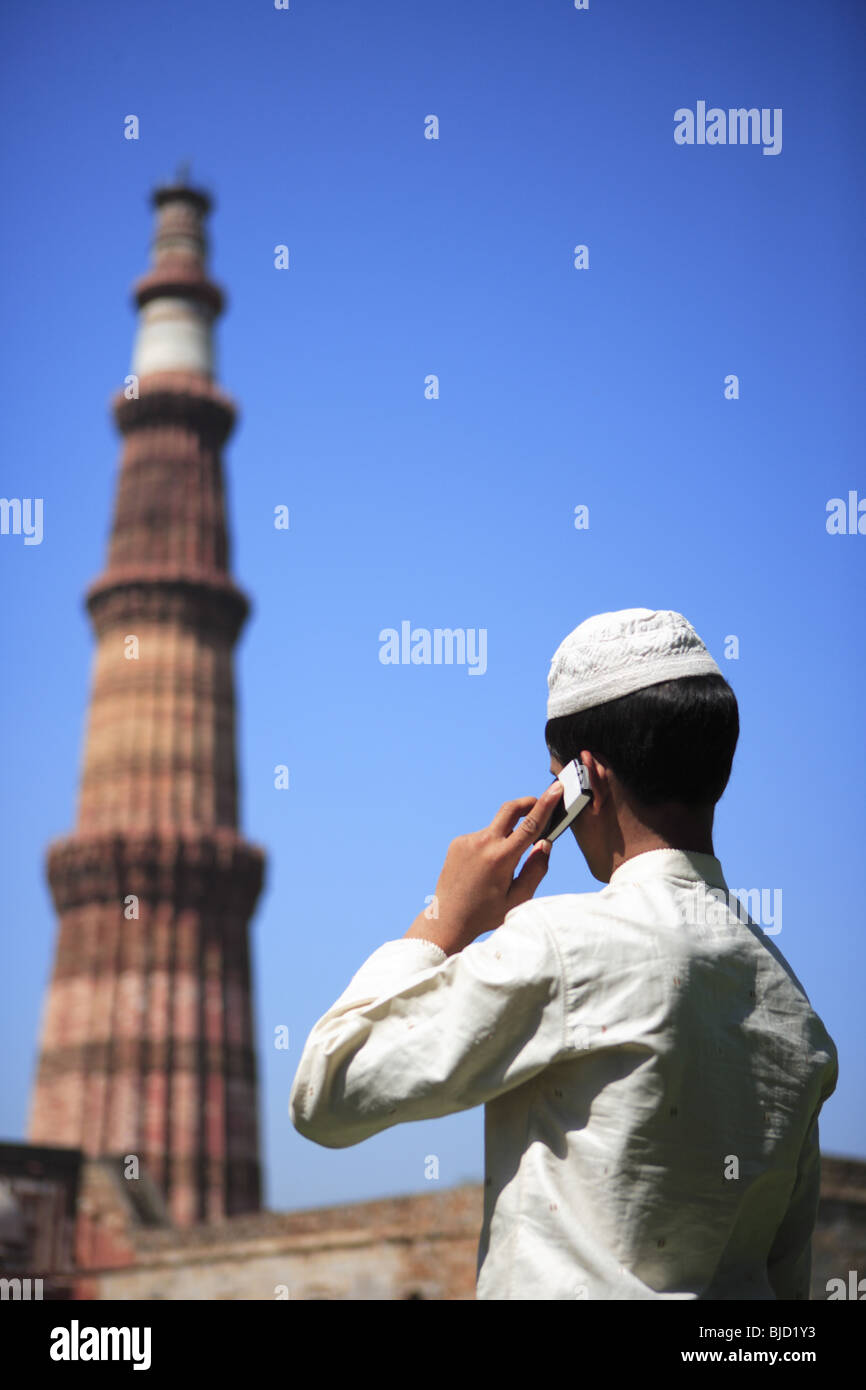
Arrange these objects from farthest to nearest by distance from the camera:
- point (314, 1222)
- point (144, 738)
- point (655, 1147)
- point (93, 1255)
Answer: point (144, 738)
point (93, 1255)
point (314, 1222)
point (655, 1147)

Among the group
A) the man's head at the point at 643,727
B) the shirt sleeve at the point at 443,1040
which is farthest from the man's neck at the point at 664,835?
the shirt sleeve at the point at 443,1040

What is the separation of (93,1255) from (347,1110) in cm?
1836

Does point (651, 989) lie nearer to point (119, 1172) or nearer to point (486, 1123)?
point (486, 1123)

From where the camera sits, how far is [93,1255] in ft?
60.0

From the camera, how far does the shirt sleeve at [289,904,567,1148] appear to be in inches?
60.9

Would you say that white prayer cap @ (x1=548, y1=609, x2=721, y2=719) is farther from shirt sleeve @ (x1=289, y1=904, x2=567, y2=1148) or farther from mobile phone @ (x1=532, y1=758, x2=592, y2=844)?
shirt sleeve @ (x1=289, y1=904, x2=567, y2=1148)

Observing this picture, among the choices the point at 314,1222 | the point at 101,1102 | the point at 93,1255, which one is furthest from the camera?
the point at 101,1102

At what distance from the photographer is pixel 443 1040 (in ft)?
5.09

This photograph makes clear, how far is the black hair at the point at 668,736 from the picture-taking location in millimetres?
1729

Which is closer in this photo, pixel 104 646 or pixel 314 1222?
pixel 314 1222

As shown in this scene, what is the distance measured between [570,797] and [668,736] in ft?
0.44
